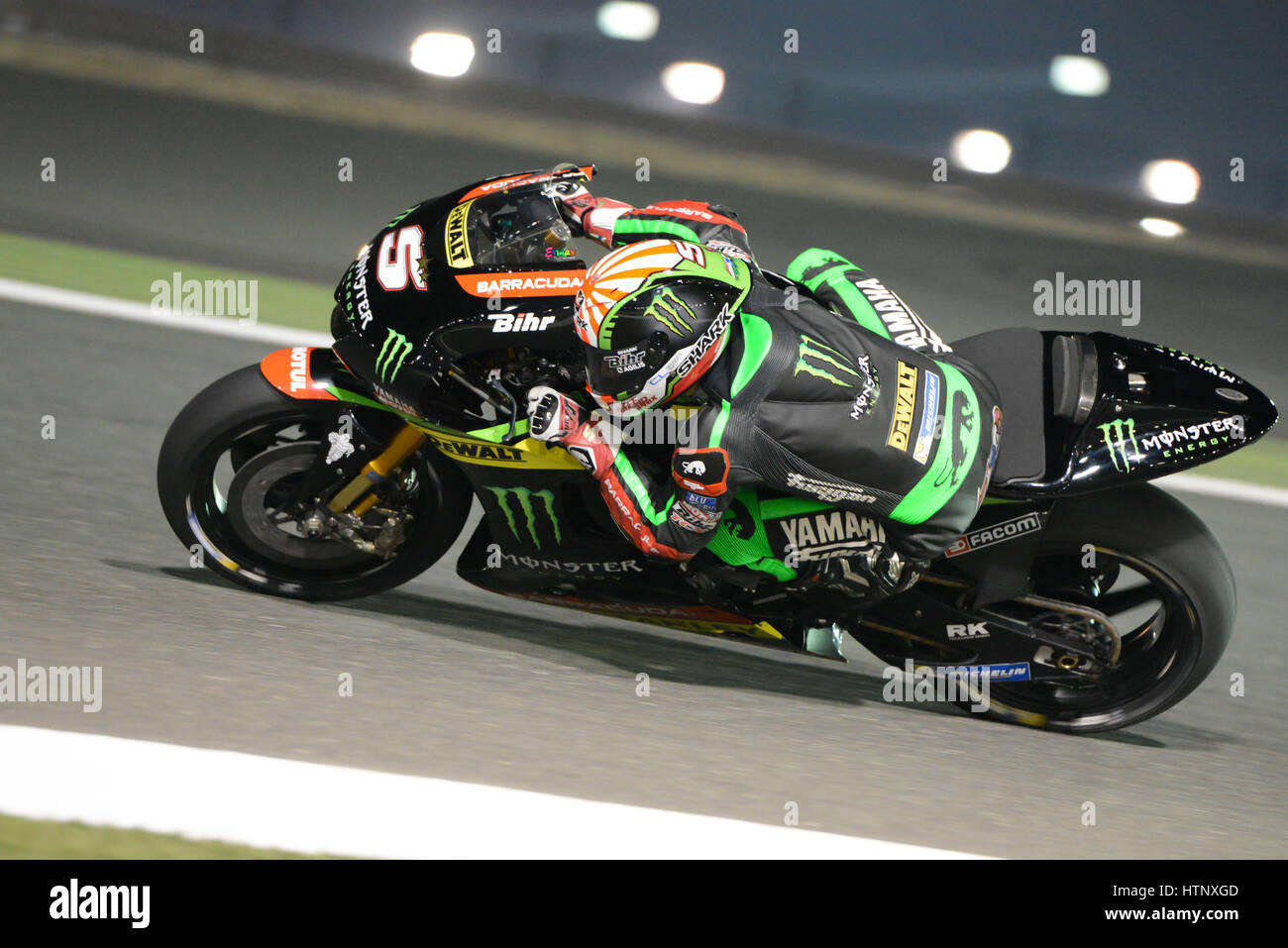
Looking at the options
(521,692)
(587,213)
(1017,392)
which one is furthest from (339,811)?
(1017,392)

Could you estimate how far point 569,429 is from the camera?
3820mm

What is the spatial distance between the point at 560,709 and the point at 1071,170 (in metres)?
8.41

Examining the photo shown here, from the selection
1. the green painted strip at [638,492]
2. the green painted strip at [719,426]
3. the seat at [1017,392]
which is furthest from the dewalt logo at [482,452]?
the seat at [1017,392]

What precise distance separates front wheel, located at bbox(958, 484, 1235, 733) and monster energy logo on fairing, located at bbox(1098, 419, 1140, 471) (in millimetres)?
240

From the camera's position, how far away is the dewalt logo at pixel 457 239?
3990 millimetres

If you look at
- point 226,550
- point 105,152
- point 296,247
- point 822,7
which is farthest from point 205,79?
point 226,550

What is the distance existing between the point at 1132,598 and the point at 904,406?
1.10 m

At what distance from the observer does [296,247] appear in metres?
8.93

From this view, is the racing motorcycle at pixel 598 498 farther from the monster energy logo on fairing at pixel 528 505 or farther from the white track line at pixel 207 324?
the white track line at pixel 207 324

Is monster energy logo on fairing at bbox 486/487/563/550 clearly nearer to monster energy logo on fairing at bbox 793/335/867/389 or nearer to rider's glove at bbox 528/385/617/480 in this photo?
rider's glove at bbox 528/385/617/480

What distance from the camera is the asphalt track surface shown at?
12.0 feet

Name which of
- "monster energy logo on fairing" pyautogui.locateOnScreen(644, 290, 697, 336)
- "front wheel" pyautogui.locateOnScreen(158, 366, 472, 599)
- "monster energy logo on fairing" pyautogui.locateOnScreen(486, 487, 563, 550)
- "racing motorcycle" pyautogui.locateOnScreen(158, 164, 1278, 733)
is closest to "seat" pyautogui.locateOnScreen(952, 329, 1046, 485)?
"racing motorcycle" pyautogui.locateOnScreen(158, 164, 1278, 733)

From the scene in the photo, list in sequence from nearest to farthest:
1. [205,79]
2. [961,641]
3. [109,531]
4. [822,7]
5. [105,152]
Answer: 1. [961,641]
2. [109,531]
3. [105,152]
4. [205,79]
5. [822,7]

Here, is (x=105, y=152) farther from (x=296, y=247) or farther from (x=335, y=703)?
(x=335, y=703)
